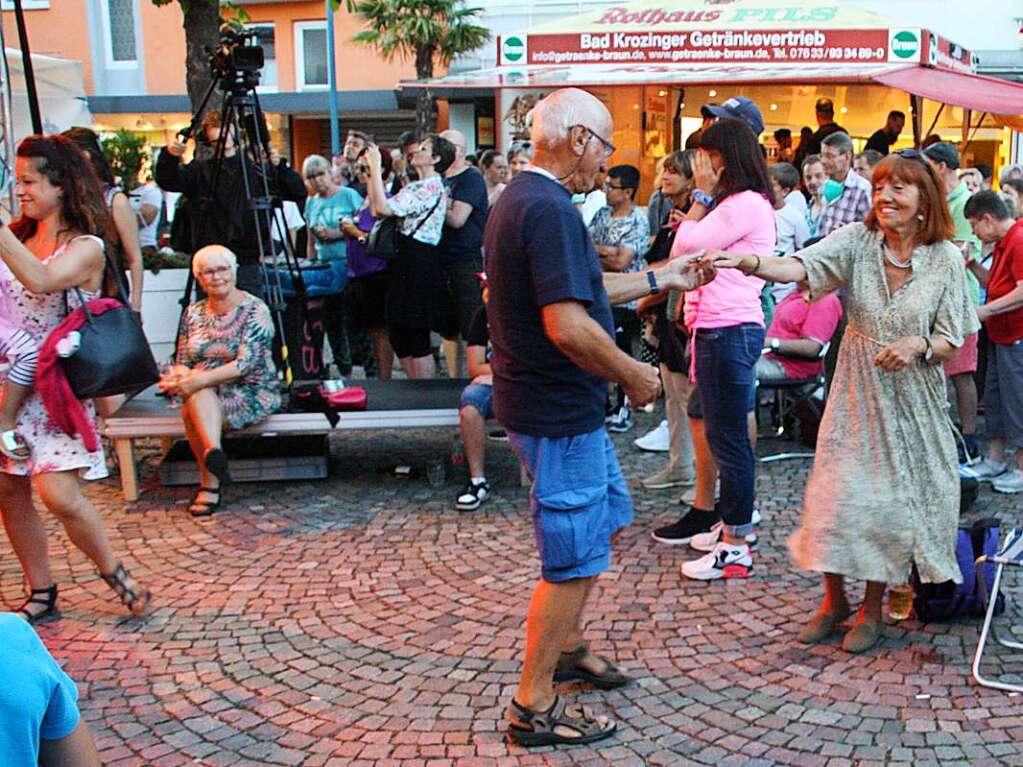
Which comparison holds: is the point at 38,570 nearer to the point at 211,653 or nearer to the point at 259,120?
the point at 211,653

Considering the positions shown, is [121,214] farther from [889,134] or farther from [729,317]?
[889,134]

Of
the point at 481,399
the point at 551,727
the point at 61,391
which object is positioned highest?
the point at 61,391

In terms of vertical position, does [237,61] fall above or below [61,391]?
above

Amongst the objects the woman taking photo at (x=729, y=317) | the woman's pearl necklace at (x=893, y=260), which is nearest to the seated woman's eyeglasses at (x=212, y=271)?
the woman taking photo at (x=729, y=317)

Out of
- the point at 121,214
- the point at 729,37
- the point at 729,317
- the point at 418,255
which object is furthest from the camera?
the point at 729,37

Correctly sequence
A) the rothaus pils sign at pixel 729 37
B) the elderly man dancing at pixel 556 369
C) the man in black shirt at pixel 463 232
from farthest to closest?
the rothaus pils sign at pixel 729 37 < the man in black shirt at pixel 463 232 < the elderly man dancing at pixel 556 369

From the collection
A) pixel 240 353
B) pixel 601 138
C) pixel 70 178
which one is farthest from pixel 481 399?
pixel 601 138

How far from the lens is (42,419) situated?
4.52 m

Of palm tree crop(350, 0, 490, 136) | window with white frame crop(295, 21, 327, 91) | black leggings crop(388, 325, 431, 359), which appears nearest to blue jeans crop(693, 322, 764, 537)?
black leggings crop(388, 325, 431, 359)

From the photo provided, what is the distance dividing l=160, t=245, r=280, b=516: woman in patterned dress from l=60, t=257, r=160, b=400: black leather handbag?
4.86 ft

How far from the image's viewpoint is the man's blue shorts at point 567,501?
11.4ft

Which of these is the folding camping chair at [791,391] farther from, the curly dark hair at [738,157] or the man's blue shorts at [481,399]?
the curly dark hair at [738,157]

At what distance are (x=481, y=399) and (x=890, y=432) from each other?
8.76 feet

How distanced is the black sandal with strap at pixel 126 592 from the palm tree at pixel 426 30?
18.7m
